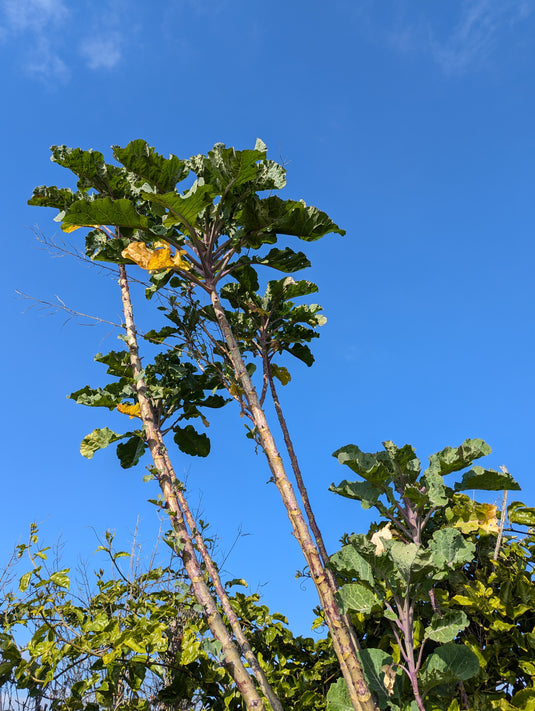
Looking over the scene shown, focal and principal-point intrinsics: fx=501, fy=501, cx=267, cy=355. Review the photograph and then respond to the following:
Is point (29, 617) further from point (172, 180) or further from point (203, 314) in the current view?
point (172, 180)

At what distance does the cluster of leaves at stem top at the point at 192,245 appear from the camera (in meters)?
3.86

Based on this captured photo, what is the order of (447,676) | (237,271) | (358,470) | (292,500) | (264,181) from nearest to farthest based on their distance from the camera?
1. (447,676)
2. (358,470)
3. (292,500)
4. (264,181)
5. (237,271)

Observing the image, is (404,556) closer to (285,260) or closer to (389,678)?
(389,678)

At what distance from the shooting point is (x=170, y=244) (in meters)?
4.27

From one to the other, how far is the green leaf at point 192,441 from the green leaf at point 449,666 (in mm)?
3130

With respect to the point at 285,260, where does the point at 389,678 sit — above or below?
below

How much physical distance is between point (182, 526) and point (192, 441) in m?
1.50

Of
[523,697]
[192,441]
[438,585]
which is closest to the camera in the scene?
[523,697]

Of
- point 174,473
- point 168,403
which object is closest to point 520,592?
point 174,473

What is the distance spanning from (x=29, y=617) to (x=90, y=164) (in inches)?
146

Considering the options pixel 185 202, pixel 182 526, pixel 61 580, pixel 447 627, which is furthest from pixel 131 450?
pixel 447 627

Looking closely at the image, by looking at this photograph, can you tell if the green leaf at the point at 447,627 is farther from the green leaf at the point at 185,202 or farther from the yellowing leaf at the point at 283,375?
the green leaf at the point at 185,202

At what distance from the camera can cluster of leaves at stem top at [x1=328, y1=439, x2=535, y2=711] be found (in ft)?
8.40

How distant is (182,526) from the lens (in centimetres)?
384
